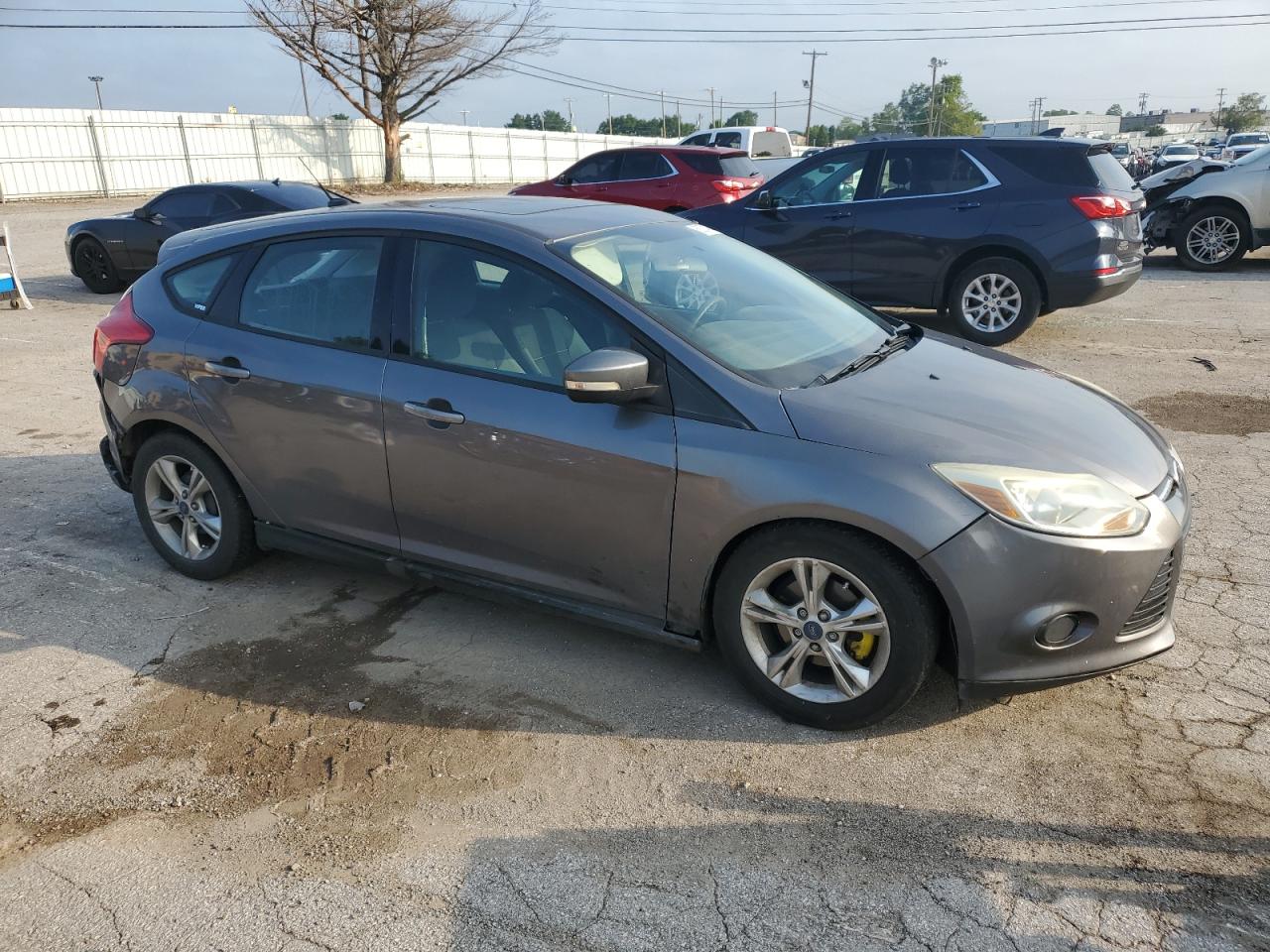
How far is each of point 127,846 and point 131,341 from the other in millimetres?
2446

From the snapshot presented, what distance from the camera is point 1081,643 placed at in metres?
3.05

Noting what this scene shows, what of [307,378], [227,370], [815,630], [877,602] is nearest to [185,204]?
[227,370]

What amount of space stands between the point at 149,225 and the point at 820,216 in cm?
907

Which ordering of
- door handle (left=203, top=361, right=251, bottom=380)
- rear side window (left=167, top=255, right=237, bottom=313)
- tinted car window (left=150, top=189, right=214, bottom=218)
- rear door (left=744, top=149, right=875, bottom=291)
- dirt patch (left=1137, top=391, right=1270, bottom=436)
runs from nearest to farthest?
door handle (left=203, top=361, right=251, bottom=380) → rear side window (left=167, top=255, right=237, bottom=313) → dirt patch (left=1137, top=391, right=1270, bottom=436) → rear door (left=744, top=149, right=875, bottom=291) → tinted car window (left=150, top=189, right=214, bottom=218)

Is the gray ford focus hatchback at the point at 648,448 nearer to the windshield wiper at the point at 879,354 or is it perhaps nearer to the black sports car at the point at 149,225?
the windshield wiper at the point at 879,354

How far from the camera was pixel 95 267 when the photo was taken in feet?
44.1

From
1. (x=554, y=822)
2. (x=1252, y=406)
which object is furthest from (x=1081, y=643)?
(x=1252, y=406)

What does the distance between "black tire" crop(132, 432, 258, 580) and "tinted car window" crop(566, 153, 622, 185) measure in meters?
11.4

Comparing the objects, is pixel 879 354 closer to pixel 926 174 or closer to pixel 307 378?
pixel 307 378

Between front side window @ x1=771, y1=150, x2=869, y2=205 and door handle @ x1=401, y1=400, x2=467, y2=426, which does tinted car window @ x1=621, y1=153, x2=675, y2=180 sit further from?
door handle @ x1=401, y1=400, x2=467, y2=426

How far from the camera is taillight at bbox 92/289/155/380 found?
446 cm

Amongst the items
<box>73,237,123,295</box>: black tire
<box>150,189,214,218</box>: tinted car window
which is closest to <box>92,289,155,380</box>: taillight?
<box>150,189,214,218</box>: tinted car window

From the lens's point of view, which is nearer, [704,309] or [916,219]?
[704,309]

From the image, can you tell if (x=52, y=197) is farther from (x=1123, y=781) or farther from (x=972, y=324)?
(x=1123, y=781)
